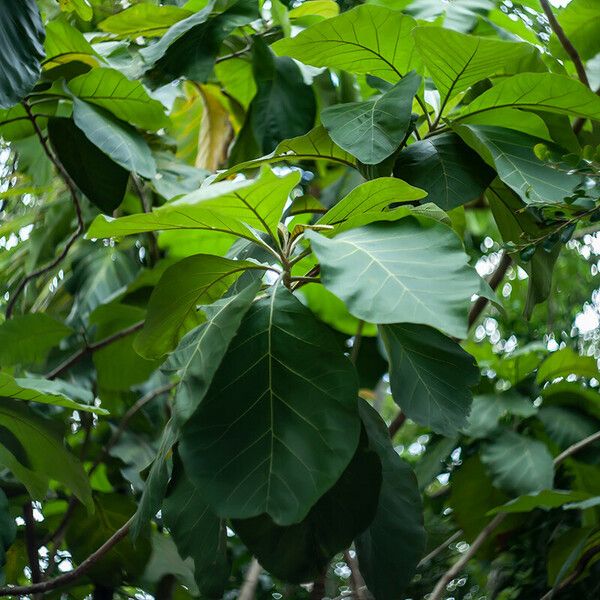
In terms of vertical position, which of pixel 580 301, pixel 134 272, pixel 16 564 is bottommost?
pixel 580 301

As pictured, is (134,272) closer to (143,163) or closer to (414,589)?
(143,163)

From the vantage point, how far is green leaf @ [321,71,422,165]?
1.06m

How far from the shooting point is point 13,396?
1247 mm

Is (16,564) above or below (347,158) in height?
below

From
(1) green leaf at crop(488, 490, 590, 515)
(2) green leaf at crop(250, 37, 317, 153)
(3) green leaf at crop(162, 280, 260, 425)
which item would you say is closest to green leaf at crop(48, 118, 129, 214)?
(2) green leaf at crop(250, 37, 317, 153)

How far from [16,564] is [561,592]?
1082mm

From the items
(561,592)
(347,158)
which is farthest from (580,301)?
(347,158)

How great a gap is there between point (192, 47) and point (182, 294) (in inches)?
20.1

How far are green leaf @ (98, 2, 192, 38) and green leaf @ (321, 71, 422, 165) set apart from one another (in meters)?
0.61

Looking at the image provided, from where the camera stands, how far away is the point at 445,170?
1130mm

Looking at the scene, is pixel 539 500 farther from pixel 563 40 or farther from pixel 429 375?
pixel 563 40

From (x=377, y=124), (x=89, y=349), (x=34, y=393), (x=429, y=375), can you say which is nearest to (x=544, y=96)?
(x=377, y=124)

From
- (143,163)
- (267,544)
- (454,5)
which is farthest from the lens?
(454,5)

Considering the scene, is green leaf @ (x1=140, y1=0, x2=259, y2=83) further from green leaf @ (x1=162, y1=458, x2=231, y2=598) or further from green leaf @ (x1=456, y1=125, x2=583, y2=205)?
green leaf @ (x1=162, y1=458, x2=231, y2=598)
